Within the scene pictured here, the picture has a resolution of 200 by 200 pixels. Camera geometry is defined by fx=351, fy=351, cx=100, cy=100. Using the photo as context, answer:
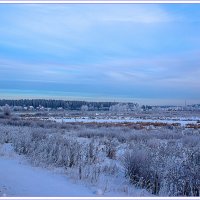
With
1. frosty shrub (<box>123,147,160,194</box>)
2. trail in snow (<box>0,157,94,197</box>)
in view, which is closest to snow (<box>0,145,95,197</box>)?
trail in snow (<box>0,157,94,197</box>)

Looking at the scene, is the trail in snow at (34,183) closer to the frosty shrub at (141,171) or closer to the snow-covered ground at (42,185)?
the snow-covered ground at (42,185)

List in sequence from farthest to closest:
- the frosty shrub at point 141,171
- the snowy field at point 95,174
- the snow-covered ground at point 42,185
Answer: the frosty shrub at point 141,171, the snowy field at point 95,174, the snow-covered ground at point 42,185

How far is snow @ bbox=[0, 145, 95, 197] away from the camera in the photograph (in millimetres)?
7207

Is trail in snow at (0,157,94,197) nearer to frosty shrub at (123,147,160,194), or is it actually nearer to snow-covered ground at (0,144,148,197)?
snow-covered ground at (0,144,148,197)

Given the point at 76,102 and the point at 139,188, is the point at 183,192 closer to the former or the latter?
the point at 139,188

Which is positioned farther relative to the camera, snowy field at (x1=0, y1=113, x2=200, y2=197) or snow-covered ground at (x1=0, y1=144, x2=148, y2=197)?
snowy field at (x1=0, y1=113, x2=200, y2=197)

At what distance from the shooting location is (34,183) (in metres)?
7.97

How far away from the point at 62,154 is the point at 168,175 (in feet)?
12.3

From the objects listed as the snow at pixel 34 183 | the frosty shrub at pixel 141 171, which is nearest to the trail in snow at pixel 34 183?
the snow at pixel 34 183

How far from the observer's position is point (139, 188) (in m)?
9.08

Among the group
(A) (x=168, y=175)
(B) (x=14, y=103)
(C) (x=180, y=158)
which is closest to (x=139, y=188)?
(A) (x=168, y=175)

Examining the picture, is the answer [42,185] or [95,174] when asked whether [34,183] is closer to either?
[42,185]

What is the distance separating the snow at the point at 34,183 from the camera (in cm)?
721

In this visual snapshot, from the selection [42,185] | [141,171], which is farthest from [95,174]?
[42,185]
